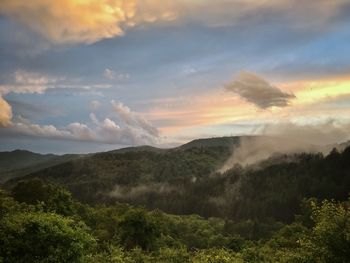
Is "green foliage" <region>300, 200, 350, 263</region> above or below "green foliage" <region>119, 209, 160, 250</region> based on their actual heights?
above

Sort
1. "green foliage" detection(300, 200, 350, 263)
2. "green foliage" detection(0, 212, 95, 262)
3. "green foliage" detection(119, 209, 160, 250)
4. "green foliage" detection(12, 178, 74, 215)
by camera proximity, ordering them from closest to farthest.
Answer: "green foliage" detection(300, 200, 350, 263) < "green foliage" detection(0, 212, 95, 262) < "green foliage" detection(12, 178, 74, 215) < "green foliage" detection(119, 209, 160, 250)

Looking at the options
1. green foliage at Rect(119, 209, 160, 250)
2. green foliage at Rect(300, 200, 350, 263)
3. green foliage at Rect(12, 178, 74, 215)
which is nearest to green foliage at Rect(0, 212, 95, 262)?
green foliage at Rect(300, 200, 350, 263)

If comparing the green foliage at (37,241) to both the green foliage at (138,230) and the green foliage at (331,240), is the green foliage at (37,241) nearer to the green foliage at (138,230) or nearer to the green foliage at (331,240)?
the green foliage at (331,240)

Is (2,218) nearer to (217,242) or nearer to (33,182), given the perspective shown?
(33,182)

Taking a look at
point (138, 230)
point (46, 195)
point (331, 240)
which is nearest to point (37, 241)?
point (331, 240)

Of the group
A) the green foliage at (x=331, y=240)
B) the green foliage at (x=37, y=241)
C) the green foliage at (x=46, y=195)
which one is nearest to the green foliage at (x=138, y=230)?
the green foliage at (x=46, y=195)

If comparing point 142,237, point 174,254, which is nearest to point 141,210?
point 142,237

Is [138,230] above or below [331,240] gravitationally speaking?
below

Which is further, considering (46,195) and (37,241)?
(46,195)

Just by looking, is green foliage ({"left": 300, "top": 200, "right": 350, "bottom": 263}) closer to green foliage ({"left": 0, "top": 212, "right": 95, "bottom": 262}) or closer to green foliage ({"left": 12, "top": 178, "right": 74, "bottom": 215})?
green foliage ({"left": 0, "top": 212, "right": 95, "bottom": 262})

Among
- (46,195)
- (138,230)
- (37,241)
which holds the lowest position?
(138,230)

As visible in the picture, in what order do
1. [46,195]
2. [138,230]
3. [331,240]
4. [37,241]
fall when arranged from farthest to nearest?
[138,230] → [46,195] → [37,241] → [331,240]

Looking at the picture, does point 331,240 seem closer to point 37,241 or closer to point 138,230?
point 37,241

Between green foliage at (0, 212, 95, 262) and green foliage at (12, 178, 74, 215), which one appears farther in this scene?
green foliage at (12, 178, 74, 215)
